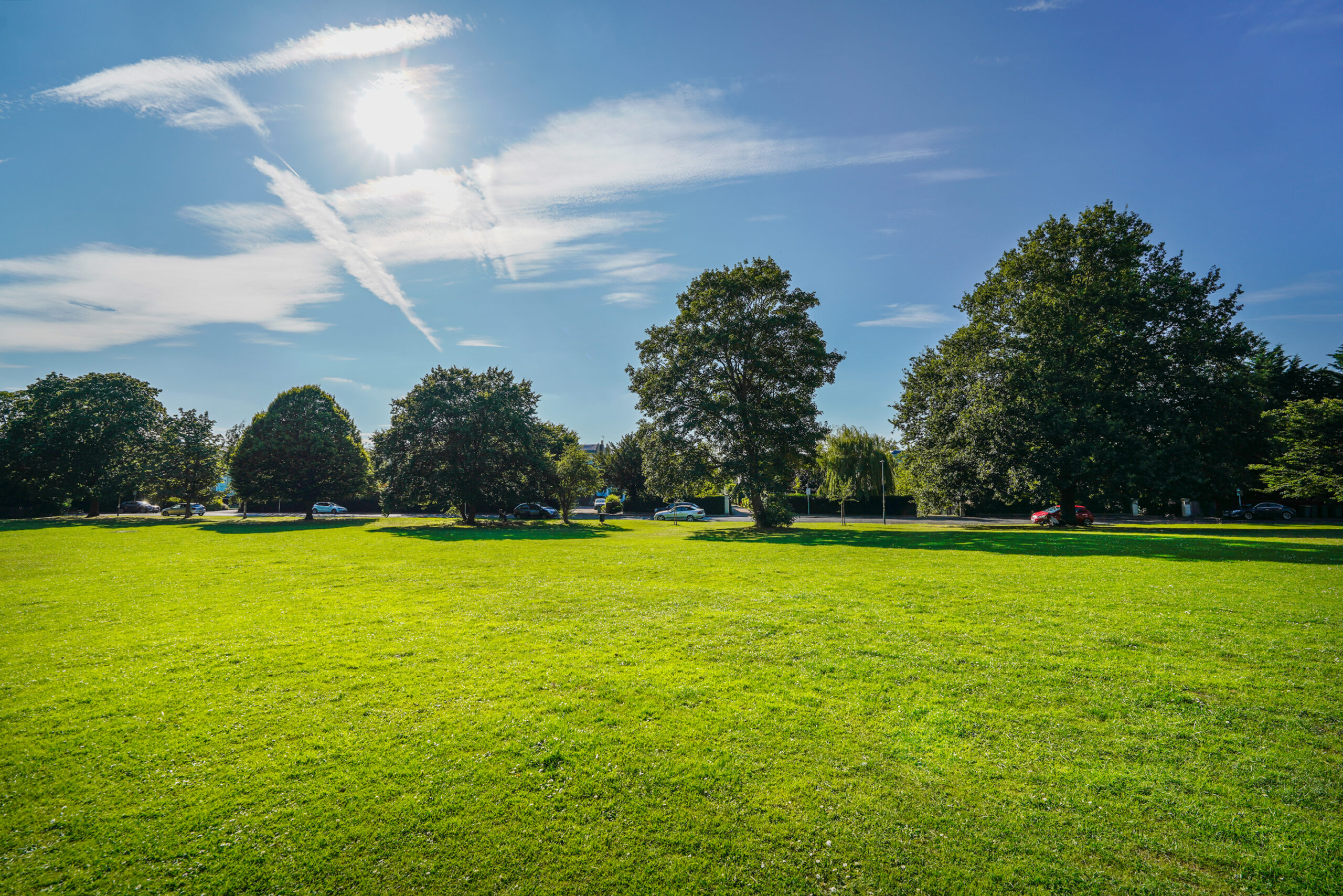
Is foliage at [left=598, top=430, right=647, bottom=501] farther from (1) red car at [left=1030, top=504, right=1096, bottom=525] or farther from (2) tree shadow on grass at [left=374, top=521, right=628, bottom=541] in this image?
(1) red car at [left=1030, top=504, right=1096, bottom=525]

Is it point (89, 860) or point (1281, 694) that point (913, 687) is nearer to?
point (1281, 694)

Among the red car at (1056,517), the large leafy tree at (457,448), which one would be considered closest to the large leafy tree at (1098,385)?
the red car at (1056,517)

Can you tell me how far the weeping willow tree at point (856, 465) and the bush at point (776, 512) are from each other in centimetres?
2204

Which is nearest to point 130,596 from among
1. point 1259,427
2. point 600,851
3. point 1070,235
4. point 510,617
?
point 510,617

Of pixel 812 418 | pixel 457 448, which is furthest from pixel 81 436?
pixel 812 418

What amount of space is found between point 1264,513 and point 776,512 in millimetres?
57637

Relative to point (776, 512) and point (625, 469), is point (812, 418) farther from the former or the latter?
point (625, 469)

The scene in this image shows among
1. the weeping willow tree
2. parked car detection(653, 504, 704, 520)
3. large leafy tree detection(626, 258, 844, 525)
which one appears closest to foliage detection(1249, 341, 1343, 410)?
the weeping willow tree

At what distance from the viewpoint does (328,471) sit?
179ft

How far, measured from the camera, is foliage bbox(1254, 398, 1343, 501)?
29594mm

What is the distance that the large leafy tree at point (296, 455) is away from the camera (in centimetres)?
5272

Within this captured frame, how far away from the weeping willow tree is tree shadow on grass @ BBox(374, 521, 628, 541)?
27.4m

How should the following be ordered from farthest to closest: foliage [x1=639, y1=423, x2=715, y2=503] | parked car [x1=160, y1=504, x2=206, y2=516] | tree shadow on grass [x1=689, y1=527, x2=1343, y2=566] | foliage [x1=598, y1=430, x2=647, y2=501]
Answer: foliage [x1=598, y1=430, x2=647, y2=501], parked car [x1=160, y1=504, x2=206, y2=516], foliage [x1=639, y1=423, x2=715, y2=503], tree shadow on grass [x1=689, y1=527, x2=1343, y2=566]

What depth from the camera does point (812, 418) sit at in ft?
131
